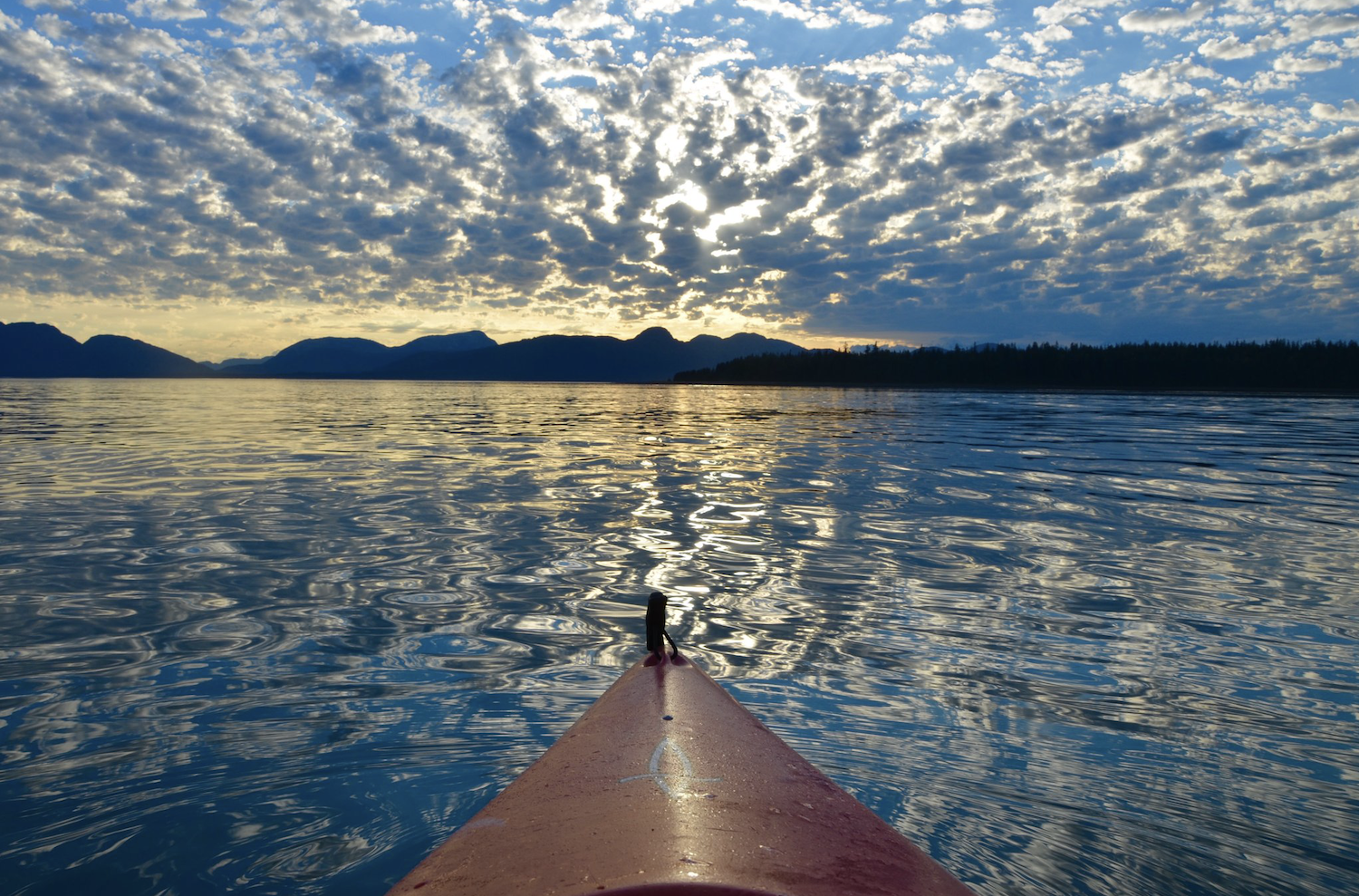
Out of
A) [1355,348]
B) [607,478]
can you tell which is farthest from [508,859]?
[1355,348]

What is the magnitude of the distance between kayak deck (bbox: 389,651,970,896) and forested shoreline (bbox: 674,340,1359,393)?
12084cm

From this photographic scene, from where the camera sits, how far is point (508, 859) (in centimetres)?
258

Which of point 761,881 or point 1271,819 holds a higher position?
point 761,881

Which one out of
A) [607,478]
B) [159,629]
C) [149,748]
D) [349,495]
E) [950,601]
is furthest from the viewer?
[607,478]

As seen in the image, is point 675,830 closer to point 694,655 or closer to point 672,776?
point 672,776

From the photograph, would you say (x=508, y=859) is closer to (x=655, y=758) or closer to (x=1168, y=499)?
(x=655, y=758)

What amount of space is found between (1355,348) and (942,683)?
13042cm

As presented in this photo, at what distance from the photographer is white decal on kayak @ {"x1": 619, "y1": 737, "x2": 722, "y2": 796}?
3.05m

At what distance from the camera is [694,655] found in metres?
6.52

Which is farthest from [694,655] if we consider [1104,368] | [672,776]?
[1104,368]

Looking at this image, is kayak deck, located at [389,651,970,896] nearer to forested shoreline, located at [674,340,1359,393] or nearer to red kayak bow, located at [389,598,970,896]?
red kayak bow, located at [389,598,970,896]

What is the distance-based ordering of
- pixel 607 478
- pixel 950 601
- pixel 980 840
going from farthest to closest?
pixel 607 478
pixel 950 601
pixel 980 840

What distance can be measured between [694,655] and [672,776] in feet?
11.1

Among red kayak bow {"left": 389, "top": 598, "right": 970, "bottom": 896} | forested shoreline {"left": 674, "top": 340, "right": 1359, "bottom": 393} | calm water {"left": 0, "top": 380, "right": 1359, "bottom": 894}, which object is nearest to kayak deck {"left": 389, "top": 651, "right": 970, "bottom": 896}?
red kayak bow {"left": 389, "top": 598, "right": 970, "bottom": 896}
